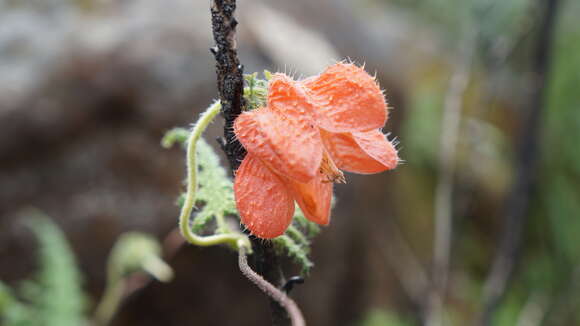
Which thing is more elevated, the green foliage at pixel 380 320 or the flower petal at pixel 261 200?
the flower petal at pixel 261 200

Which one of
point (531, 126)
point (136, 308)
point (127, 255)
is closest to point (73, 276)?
point (127, 255)

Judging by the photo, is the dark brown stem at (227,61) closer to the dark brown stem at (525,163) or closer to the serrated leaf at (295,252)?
the serrated leaf at (295,252)

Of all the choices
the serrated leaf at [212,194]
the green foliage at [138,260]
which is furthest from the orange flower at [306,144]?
the green foliage at [138,260]

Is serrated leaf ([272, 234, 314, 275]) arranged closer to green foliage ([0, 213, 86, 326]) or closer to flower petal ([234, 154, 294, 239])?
flower petal ([234, 154, 294, 239])

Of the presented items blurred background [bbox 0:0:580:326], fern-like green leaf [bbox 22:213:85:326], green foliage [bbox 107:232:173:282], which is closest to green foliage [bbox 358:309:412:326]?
blurred background [bbox 0:0:580:326]

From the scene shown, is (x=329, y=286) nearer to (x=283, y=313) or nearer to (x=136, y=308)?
(x=136, y=308)

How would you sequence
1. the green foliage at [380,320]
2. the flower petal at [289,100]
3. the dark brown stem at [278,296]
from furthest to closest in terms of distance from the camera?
the green foliage at [380,320], the flower petal at [289,100], the dark brown stem at [278,296]

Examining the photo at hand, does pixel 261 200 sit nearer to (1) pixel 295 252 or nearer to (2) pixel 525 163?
(1) pixel 295 252
